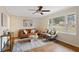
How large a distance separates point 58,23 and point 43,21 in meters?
0.32

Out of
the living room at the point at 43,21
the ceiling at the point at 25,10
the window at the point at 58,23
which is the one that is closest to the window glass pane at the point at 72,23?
the living room at the point at 43,21

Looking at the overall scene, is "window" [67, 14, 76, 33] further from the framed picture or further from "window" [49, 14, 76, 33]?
the framed picture

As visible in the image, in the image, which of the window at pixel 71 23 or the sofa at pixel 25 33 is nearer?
the window at pixel 71 23

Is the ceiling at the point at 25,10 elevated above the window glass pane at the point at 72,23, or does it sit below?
above

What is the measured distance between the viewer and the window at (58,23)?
2.27 m

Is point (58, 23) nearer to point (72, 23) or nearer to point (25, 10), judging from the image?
point (72, 23)

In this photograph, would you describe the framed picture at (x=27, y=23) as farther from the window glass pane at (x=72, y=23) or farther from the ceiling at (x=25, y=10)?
the window glass pane at (x=72, y=23)

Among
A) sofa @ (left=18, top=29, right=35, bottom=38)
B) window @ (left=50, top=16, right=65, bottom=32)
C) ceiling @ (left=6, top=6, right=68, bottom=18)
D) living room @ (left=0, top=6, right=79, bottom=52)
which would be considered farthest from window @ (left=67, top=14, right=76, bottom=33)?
sofa @ (left=18, top=29, right=35, bottom=38)

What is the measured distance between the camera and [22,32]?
2.32m

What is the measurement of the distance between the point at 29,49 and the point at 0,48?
59 centimetres

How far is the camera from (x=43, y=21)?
7.63 ft

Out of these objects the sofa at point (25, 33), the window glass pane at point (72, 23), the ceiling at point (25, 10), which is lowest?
the sofa at point (25, 33)

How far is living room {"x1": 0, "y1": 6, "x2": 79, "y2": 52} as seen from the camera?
2189 mm
